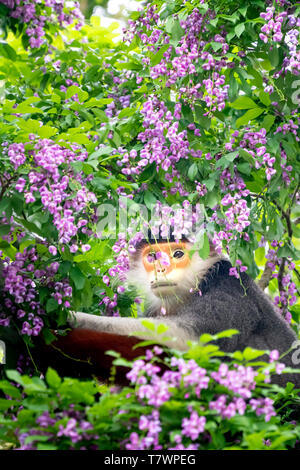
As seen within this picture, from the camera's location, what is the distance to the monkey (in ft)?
13.5

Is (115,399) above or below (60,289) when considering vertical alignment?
below

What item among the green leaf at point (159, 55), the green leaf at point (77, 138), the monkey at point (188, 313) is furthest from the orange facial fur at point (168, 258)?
the green leaf at point (159, 55)

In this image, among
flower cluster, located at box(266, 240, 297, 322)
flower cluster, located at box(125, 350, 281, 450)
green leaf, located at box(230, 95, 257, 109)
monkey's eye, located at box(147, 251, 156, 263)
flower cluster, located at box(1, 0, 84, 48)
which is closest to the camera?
flower cluster, located at box(125, 350, 281, 450)

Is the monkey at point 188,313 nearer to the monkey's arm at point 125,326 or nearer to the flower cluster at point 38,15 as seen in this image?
the monkey's arm at point 125,326

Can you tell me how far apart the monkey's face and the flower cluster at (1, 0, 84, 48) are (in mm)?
2128

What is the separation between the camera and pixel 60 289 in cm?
406

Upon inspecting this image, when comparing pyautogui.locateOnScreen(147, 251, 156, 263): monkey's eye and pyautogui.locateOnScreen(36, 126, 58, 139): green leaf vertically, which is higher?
pyautogui.locateOnScreen(36, 126, 58, 139): green leaf

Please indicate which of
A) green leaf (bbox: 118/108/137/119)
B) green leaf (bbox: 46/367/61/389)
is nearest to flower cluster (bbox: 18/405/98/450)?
green leaf (bbox: 46/367/61/389)

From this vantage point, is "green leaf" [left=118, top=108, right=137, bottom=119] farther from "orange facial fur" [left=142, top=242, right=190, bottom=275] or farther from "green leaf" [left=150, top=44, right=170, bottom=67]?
"orange facial fur" [left=142, top=242, right=190, bottom=275]

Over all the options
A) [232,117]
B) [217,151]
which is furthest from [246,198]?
[232,117]

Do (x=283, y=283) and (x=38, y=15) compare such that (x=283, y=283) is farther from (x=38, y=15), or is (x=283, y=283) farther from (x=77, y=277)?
(x=38, y=15)
